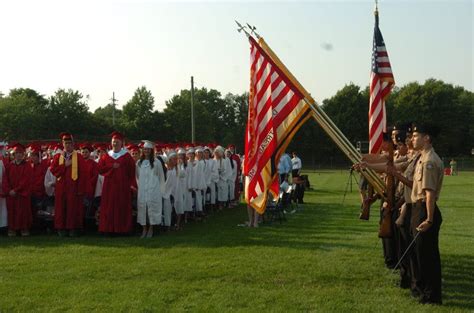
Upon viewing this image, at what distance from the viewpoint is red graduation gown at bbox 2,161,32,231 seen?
1287 centimetres

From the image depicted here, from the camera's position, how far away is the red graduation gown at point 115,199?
1253cm

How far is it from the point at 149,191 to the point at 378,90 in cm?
538

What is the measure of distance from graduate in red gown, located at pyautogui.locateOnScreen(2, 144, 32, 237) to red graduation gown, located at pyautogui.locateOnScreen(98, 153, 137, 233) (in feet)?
5.95

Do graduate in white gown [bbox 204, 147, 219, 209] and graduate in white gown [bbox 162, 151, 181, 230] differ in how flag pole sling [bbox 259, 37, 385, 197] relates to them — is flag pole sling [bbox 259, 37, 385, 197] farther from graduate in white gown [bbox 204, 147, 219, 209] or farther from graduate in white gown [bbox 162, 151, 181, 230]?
graduate in white gown [bbox 204, 147, 219, 209]

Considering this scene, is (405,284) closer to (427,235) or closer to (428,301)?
(428,301)

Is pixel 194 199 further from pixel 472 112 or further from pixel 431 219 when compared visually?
pixel 472 112

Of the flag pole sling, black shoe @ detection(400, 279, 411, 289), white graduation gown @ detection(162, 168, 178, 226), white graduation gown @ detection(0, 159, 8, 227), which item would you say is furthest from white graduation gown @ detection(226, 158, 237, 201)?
black shoe @ detection(400, 279, 411, 289)

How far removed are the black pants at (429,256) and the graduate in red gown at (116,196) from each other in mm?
7246

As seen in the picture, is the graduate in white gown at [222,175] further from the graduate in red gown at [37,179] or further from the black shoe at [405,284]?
the black shoe at [405,284]

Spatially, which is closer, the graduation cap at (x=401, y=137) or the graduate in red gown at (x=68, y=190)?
the graduation cap at (x=401, y=137)

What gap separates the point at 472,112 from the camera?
257ft

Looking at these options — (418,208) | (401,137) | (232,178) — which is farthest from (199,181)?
(418,208)

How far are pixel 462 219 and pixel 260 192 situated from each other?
8.70 metres

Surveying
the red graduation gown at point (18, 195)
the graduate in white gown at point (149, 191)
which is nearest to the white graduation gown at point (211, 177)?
the graduate in white gown at point (149, 191)
